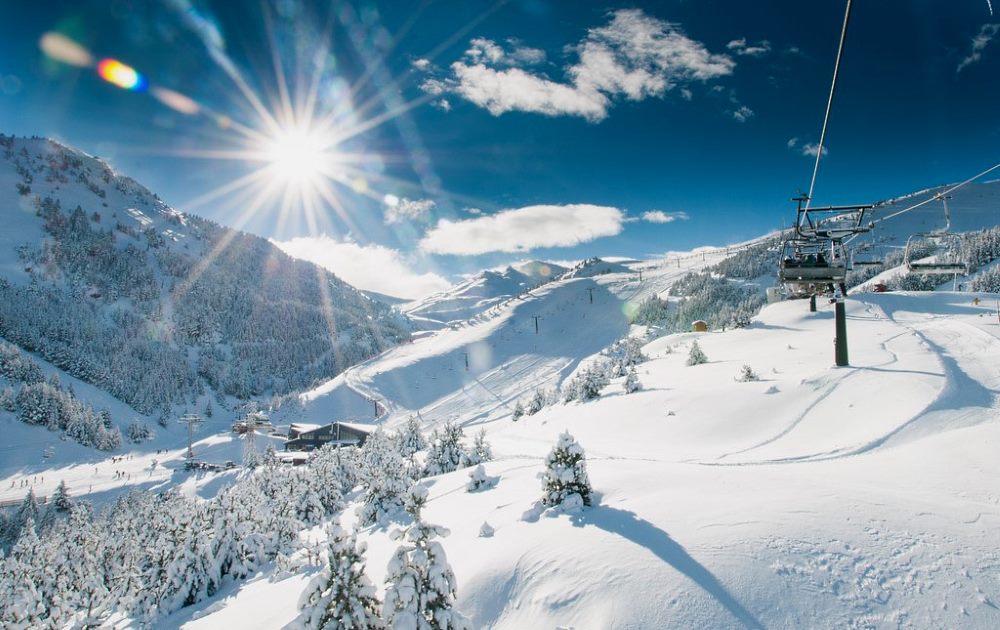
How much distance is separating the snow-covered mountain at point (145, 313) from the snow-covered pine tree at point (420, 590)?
12579 centimetres

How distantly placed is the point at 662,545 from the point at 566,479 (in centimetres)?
312

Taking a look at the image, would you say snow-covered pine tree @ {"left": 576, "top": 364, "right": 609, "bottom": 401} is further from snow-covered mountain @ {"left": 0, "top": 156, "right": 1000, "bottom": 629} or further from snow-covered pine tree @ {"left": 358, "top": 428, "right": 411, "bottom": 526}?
snow-covered pine tree @ {"left": 358, "top": 428, "right": 411, "bottom": 526}

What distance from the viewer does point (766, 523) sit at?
23.5 feet

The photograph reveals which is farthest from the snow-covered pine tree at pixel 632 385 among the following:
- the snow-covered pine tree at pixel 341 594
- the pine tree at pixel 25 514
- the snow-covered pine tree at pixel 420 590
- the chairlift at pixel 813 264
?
the pine tree at pixel 25 514

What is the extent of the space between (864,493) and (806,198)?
8.26 m

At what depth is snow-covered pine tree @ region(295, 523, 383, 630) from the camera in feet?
18.9

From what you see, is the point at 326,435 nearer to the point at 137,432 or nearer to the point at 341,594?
the point at 341,594

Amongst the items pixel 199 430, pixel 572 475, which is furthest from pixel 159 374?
pixel 572 475

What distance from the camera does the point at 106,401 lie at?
345 feet

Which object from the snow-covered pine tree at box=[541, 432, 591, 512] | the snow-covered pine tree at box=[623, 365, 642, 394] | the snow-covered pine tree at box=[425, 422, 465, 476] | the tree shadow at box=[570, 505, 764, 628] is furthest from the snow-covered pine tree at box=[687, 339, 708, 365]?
the tree shadow at box=[570, 505, 764, 628]

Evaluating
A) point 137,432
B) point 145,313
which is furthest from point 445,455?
point 145,313

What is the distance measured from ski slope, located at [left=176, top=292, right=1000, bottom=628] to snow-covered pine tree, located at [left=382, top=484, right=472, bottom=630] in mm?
1176

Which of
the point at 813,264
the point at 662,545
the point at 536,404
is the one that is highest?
the point at 813,264

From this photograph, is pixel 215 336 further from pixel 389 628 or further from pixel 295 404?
pixel 389 628
